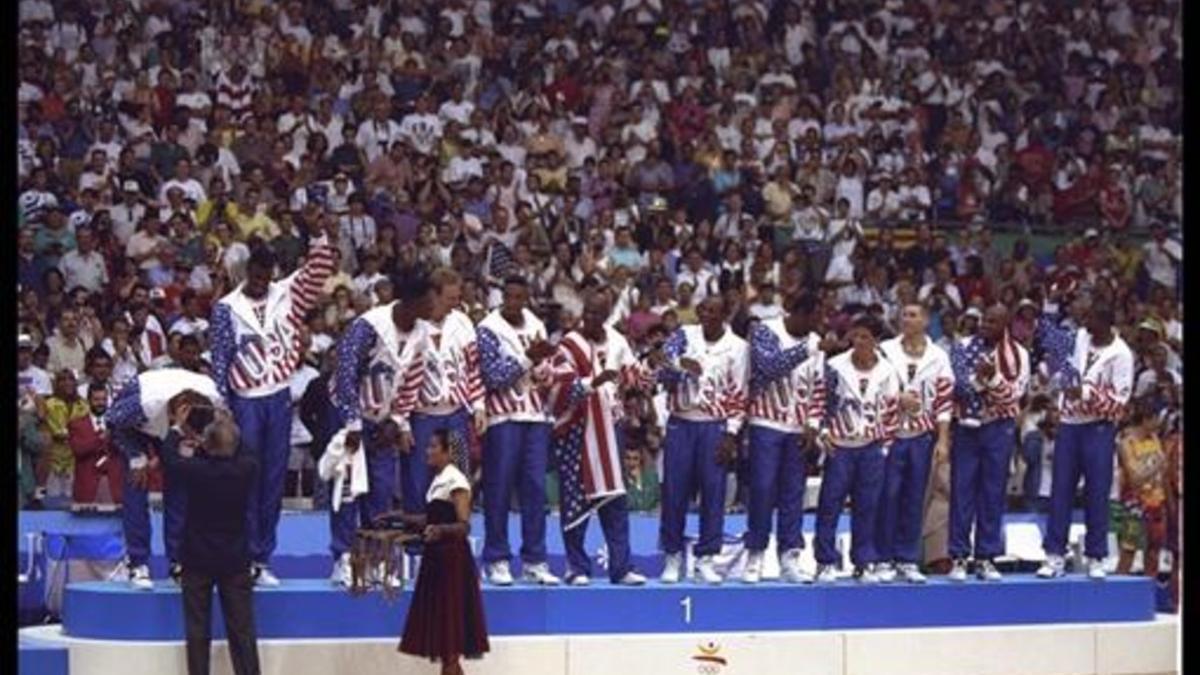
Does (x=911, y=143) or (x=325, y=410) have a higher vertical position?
(x=911, y=143)

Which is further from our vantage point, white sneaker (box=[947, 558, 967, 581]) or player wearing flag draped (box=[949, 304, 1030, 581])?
white sneaker (box=[947, 558, 967, 581])

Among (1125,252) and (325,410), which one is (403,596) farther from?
(1125,252)

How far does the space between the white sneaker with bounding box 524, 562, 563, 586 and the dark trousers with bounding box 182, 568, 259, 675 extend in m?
2.36

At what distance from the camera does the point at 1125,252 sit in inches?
1212

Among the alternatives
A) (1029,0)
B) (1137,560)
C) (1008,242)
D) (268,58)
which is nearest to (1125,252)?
(1008,242)

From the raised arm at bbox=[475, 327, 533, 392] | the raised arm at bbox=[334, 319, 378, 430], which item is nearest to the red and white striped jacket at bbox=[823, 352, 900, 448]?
the raised arm at bbox=[475, 327, 533, 392]

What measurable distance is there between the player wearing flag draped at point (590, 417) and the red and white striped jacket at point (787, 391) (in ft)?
2.58

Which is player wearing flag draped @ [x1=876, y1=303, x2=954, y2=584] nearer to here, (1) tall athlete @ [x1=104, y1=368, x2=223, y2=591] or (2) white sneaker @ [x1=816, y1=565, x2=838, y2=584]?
(2) white sneaker @ [x1=816, y1=565, x2=838, y2=584]

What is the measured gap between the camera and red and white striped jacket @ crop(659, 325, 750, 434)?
20.4m

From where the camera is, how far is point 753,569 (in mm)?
21094

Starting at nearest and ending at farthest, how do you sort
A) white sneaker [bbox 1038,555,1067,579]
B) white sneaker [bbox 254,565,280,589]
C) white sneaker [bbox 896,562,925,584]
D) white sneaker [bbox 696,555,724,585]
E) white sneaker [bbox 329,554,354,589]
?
white sneaker [bbox 254,565,280,589] → white sneaker [bbox 329,554,354,589] → white sneaker [bbox 696,555,724,585] → white sneaker [bbox 896,562,925,584] → white sneaker [bbox 1038,555,1067,579]

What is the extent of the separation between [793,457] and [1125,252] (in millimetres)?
10754

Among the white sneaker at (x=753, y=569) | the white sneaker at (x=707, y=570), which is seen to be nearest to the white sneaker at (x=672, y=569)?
the white sneaker at (x=707, y=570)

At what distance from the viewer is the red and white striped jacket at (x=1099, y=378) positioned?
21484 mm
